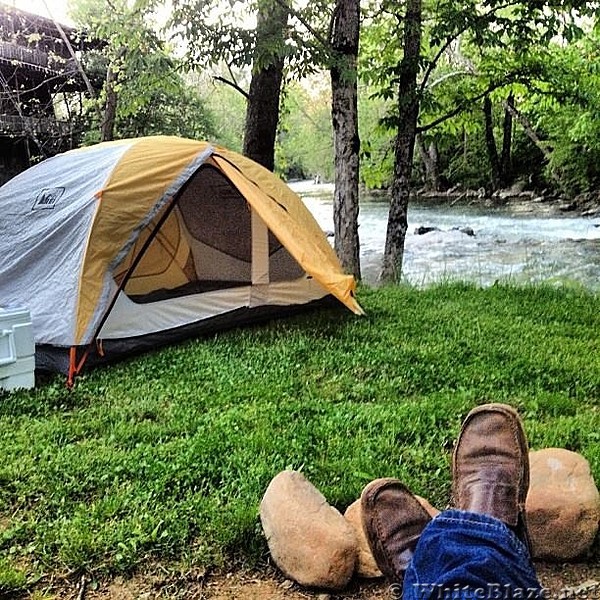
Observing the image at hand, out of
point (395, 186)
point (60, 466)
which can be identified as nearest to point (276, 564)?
point (60, 466)

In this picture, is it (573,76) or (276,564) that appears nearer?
(276,564)

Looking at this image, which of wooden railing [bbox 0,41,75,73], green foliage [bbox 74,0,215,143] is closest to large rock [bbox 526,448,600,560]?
green foliage [bbox 74,0,215,143]

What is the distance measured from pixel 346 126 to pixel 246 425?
12.1 ft

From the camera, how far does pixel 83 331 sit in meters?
3.52

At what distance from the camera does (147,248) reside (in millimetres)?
4238

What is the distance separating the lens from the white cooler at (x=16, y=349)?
3.16 metres

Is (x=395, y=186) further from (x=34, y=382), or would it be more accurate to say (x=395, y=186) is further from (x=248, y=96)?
(x=34, y=382)

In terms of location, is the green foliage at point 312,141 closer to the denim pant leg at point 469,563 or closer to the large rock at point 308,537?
the large rock at point 308,537

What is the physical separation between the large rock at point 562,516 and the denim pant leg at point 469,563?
502 mm

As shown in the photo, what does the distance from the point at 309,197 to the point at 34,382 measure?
22.3 m

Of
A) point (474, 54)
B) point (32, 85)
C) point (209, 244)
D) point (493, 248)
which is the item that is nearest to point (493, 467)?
point (209, 244)

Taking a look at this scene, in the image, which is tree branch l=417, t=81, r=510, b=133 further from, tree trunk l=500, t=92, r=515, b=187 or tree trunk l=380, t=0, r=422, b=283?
tree trunk l=500, t=92, r=515, b=187

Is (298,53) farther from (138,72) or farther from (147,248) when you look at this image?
(138,72)

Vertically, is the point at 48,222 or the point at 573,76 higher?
the point at 573,76
